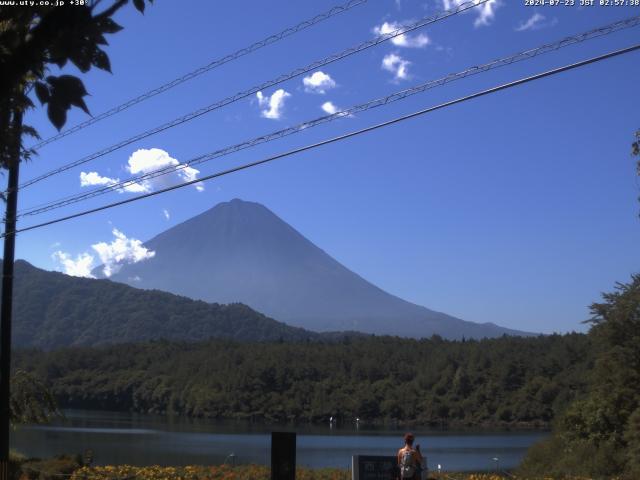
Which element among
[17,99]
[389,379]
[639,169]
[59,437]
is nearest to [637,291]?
[639,169]

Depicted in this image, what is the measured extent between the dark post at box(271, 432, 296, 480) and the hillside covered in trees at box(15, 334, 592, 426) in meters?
76.4

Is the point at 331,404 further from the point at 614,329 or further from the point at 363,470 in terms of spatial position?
the point at 363,470

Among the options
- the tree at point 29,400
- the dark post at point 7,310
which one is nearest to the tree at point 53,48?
the dark post at point 7,310

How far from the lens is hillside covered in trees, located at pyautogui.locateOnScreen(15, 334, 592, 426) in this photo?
99.4 meters

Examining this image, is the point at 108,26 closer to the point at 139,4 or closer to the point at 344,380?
the point at 139,4

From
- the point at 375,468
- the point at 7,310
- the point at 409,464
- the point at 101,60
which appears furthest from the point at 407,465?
the point at 101,60

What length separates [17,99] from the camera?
460cm

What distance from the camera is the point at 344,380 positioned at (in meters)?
118

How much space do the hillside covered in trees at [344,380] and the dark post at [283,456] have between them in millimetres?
76432

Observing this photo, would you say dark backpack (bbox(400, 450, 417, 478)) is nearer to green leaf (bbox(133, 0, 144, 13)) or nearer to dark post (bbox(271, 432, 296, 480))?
dark post (bbox(271, 432, 296, 480))

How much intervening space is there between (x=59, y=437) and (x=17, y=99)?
5887 centimetres

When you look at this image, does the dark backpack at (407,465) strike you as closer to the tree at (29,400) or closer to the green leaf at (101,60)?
the green leaf at (101,60)

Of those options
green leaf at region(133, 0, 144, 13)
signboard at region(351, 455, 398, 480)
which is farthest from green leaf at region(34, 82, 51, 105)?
signboard at region(351, 455, 398, 480)

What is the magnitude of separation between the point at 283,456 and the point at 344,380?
347 feet
